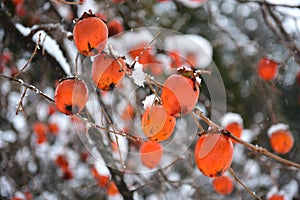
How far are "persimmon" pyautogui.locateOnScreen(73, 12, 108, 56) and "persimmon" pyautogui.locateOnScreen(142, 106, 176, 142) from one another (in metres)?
0.18

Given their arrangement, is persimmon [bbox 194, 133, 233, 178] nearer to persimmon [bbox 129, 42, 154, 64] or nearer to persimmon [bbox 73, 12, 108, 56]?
persimmon [bbox 73, 12, 108, 56]

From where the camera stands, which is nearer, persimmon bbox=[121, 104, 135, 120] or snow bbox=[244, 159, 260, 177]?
persimmon bbox=[121, 104, 135, 120]

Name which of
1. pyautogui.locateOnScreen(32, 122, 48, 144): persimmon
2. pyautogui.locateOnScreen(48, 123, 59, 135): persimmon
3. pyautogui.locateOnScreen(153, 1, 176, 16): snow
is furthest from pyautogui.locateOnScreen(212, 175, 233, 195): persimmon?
pyautogui.locateOnScreen(153, 1, 176, 16): snow

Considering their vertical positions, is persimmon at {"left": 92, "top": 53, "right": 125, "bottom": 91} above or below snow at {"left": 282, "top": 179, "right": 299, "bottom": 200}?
above

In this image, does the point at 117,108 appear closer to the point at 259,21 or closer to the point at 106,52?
the point at 106,52

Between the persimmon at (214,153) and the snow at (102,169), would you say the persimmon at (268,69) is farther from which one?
the persimmon at (214,153)

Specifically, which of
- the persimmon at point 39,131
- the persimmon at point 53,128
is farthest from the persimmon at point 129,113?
the persimmon at point 53,128

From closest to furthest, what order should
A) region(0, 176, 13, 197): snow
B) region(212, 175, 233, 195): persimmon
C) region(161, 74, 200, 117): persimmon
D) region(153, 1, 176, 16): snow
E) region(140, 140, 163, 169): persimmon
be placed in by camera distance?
region(161, 74, 200, 117): persimmon
region(140, 140, 163, 169): persimmon
region(212, 175, 233, 195): persimmon
region(0, 176, 13, 197): snow
region(153, 1, 176, 16): snow

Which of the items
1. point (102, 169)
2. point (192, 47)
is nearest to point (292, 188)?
point (192, 47)

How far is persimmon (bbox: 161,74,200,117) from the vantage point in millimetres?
772

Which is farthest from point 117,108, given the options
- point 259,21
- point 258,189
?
point 259,21

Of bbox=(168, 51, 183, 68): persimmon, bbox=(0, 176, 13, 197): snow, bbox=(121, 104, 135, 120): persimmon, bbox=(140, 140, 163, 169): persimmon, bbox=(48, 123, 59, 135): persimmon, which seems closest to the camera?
bbox=(140, 140, 163, 169): persimmon

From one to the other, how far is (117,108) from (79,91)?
0.81m

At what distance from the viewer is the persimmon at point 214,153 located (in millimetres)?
802
